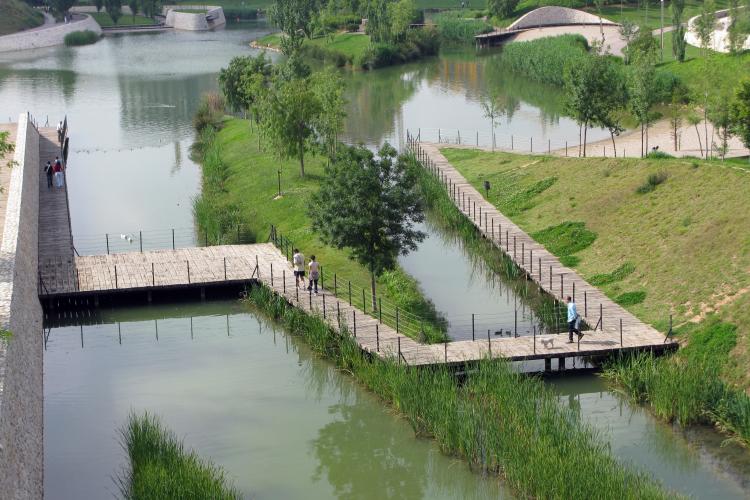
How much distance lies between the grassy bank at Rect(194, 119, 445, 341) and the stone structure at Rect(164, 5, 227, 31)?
307ft

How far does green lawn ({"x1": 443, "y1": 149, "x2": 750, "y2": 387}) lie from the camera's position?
124 feet

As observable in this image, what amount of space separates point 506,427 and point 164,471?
26.6 ft

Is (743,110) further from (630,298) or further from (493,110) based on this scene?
(493,110)

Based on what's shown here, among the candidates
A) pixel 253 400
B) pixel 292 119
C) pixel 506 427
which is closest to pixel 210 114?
pixel 292 119

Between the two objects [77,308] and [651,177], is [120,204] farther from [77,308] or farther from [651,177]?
[651,177]

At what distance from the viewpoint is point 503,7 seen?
458 ft

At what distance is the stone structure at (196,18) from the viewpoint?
16625cm

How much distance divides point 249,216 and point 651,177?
17.7 m

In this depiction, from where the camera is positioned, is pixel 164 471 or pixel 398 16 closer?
pixel 164 471

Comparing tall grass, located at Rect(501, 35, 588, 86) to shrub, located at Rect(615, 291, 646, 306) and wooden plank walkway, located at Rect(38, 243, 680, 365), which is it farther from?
shrub, located at Rect(615, 291, 646, 306)

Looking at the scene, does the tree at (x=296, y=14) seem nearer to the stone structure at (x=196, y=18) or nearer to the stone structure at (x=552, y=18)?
the stone structure at (x=552, y=18)

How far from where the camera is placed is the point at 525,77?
107375 millimetres

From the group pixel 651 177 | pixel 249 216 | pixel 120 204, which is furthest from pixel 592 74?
pixel 120 204

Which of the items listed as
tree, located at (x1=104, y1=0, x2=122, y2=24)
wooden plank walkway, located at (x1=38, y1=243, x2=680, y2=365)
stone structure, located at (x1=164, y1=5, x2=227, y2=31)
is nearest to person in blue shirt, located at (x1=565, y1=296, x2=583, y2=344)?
wooden plank walkway, located at (x1=38, y1=243, x2=680, y2=365)
